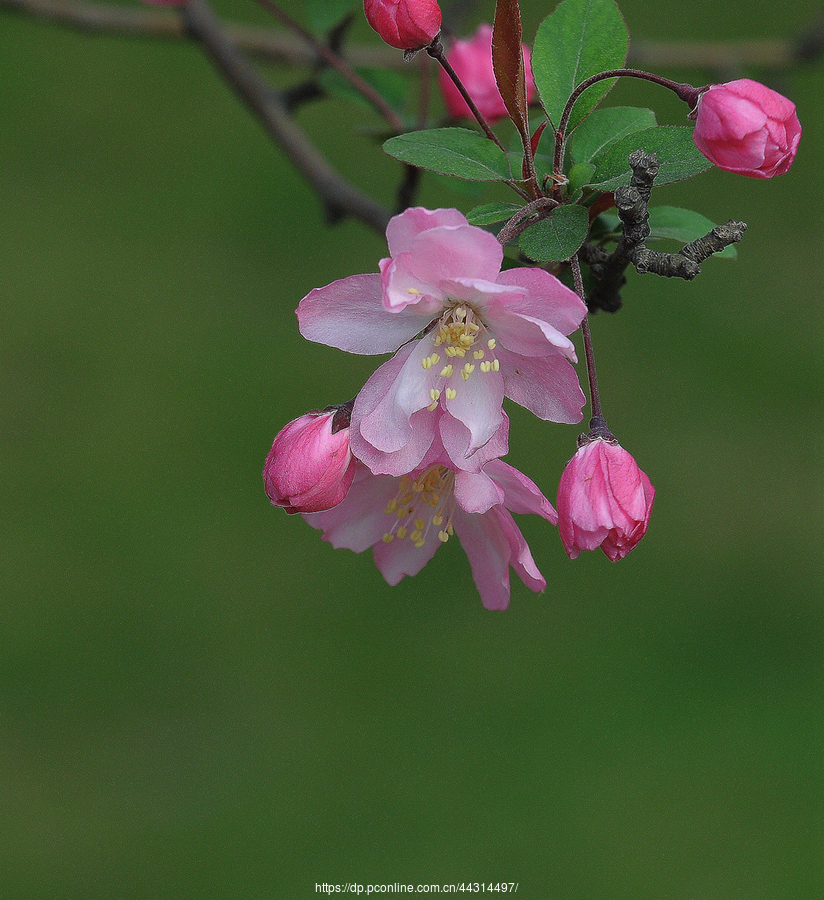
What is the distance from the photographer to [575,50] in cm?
109

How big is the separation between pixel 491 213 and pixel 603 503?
32 cm

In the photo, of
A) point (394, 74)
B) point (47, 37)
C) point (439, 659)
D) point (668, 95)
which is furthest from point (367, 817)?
point (47, 37)

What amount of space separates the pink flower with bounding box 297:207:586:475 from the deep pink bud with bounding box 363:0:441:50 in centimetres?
21

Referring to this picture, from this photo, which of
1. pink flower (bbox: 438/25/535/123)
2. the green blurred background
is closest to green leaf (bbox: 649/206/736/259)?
pink flower (bbox: 438/25/535/123)

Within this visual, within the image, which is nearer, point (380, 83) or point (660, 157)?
point (660, 157)

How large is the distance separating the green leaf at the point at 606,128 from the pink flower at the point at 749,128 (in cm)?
20

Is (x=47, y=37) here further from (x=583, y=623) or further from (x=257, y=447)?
(x=583, y=623)

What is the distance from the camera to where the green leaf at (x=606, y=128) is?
1.08m

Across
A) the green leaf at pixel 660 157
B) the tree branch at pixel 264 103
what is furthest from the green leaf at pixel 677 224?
the tree branch at pixel 264 103

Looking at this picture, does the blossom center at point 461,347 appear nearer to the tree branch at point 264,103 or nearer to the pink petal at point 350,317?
the pink petal at point 350,317

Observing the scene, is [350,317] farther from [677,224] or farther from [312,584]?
[312,584]

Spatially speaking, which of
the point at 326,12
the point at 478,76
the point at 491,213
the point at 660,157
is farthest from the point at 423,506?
the point at 326,12

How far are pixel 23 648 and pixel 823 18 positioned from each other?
2697 mm

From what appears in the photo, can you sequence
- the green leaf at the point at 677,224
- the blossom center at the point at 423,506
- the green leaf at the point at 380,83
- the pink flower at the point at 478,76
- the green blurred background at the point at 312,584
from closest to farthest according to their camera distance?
the green leaf at the point at 677,224, the blossom center at the point at 423,506, the pink flower at the point at 478,76, the green leaf at the point at 380,83, the green blurred background at the point at 312,584
